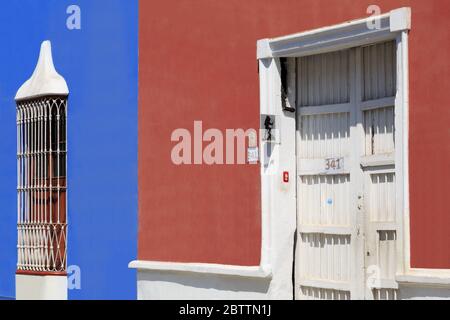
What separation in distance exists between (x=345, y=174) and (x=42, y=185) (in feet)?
13.2

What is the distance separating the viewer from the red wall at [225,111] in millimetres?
6852

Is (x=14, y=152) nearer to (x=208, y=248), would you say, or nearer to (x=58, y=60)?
(x=58, y=60)

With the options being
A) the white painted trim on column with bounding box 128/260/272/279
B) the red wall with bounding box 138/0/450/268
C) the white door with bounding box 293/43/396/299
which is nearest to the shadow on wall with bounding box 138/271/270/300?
the white painted trim on column with bounding box 128/260/272/279

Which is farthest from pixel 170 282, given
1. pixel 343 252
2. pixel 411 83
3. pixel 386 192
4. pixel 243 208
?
pixel 411 83

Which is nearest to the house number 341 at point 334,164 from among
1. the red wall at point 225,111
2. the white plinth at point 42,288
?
the red wall at point 225,111

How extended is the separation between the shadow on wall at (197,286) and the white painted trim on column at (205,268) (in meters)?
0.05

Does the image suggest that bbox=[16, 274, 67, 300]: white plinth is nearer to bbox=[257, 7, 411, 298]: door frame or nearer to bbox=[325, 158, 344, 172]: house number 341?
bbox=[257, 7, 411, 298]: door frame

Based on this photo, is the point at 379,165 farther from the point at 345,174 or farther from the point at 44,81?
the point at 44,81

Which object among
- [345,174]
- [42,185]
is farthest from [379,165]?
[42,185]

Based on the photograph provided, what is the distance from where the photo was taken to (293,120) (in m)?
8.27

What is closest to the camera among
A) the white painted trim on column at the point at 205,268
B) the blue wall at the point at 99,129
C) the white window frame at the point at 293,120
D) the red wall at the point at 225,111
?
the red wall at the point at 225,111

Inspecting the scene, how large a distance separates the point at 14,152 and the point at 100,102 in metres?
1.69

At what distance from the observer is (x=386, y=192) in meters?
7.44

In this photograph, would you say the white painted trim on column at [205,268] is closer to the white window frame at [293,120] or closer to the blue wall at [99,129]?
the white window frame at [293,120]
